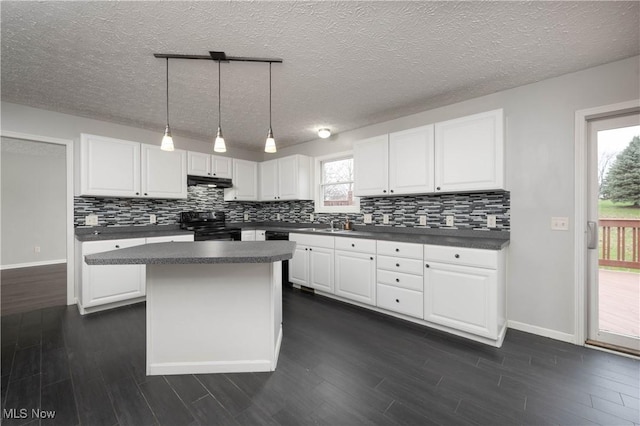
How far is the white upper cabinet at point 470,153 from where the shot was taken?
2.45 m

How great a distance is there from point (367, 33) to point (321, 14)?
360 millimetres

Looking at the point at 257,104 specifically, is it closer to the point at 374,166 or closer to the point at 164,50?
the point at 164,50

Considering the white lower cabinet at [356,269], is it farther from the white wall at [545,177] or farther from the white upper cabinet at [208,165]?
the white upper cabinet at [208,165]

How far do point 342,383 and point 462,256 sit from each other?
149cm

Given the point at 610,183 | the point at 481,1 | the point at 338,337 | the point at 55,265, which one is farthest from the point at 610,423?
the point at 55,265

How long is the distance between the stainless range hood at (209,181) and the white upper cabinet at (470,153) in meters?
3.31

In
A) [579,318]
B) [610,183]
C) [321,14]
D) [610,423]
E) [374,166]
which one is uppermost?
Result: [321,14]

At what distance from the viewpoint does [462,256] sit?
2.38 meters

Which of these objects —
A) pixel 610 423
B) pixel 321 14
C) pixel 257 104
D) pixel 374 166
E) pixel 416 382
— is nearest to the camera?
pixel 610 423

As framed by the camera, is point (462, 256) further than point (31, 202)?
No

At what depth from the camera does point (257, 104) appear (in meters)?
2.99

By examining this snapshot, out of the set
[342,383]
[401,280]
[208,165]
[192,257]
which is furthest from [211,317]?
[208,165]

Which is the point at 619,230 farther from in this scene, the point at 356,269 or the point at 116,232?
the point at 116,232

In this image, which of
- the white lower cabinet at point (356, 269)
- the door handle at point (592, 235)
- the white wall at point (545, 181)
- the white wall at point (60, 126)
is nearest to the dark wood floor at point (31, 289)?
the white wall at point (60, 126)
